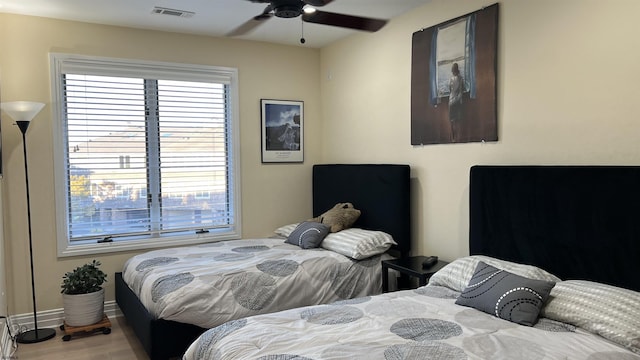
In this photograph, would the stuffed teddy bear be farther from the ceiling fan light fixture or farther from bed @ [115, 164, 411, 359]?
the ceiling fan light fixture

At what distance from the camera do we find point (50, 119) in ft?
13.2

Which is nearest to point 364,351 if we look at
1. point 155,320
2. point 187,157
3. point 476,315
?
point 476,315

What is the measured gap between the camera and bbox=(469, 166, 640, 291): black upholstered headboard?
2398 mm

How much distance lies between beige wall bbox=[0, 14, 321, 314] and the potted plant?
344 millimetres

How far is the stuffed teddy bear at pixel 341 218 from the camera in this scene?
4.22 m

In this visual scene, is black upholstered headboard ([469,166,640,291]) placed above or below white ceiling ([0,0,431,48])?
below

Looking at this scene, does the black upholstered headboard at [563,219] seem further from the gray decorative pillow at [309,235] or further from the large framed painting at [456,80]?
the gray decorative pillow at [309,235]

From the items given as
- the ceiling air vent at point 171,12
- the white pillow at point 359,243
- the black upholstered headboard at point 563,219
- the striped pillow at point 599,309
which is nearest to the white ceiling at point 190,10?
the ceiling air vent at point 171,12

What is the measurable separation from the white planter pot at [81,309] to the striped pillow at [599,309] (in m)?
3.34

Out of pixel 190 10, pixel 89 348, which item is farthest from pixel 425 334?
pixel 190 10

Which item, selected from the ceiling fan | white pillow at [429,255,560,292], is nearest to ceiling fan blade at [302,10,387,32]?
the ceiling fan

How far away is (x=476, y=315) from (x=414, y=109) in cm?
194

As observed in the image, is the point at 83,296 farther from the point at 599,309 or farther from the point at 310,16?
the point at 599,309

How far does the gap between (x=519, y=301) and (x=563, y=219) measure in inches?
25.4
